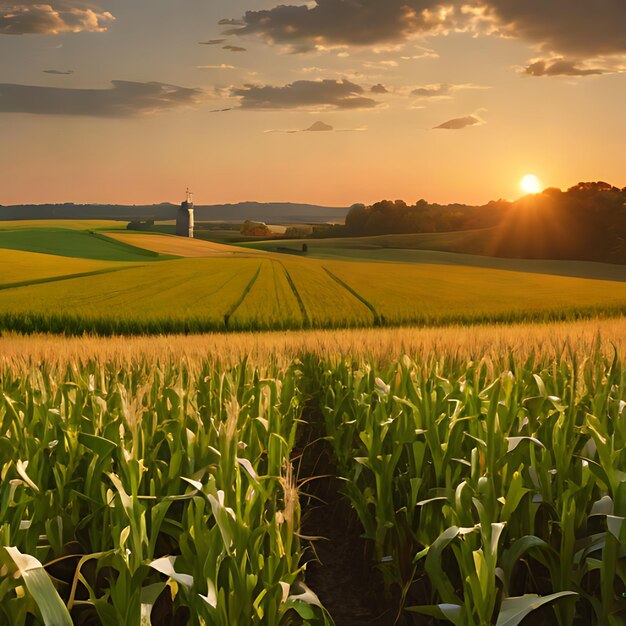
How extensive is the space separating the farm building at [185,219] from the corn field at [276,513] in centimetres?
14962

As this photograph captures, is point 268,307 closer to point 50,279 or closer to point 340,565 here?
point 50,279

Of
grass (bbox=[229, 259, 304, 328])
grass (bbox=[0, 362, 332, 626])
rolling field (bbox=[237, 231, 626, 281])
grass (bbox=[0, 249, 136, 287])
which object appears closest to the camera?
grass (bbox=[0, 362, 332, 626])

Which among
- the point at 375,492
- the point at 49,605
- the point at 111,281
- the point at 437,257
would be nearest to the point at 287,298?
the point at 111,281

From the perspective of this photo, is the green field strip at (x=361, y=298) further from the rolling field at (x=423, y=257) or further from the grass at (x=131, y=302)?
the rolling field at (x=423, y=257)

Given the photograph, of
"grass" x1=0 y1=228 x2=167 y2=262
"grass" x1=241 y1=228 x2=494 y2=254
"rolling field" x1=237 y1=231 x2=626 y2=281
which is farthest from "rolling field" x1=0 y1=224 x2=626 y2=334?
"grass" x1=241 y1=228 x2=494 y2=254

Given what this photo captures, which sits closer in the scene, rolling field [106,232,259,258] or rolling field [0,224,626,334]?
rolling field [0,224,626,334]

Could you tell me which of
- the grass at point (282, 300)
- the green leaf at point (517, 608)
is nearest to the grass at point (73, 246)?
the grass at point (282, 300)

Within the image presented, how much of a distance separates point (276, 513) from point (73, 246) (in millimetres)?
72088

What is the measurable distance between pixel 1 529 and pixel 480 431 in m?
2.44

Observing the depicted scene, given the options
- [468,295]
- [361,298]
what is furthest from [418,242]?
[361,298]

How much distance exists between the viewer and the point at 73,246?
70.2 meters

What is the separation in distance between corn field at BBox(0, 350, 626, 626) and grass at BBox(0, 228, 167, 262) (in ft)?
195

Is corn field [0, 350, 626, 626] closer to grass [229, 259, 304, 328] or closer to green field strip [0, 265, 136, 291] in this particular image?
grass [229, 259, 304, 328]

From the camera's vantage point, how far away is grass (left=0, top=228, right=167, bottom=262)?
64.5 meters
